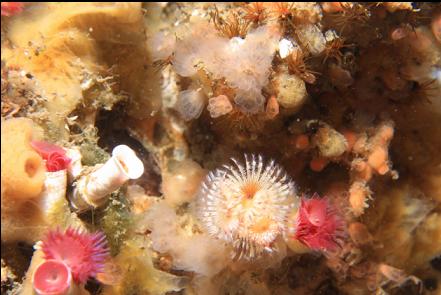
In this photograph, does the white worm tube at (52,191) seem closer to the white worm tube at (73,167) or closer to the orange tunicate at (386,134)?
the white worm tube at (73,167)

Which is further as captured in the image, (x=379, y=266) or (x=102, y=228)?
(x=379, y=266)

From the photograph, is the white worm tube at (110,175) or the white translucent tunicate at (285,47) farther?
the white translucent tunicate at (285,47)

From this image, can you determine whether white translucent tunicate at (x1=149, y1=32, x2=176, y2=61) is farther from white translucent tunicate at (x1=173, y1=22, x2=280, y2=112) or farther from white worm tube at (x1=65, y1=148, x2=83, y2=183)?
white worm tube at (x1=65, y1=148, x2=83, y2=183)

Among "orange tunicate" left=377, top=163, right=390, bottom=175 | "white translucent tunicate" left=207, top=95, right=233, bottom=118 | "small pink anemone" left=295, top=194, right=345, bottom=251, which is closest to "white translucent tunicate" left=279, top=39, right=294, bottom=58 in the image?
"white translucent tunicate" left=207, top=95, right=233, bottom=118

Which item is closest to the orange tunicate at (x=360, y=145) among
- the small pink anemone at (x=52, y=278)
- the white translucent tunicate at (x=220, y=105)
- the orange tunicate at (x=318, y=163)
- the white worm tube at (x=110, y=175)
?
the orange tunicate at (x=318, y=163)

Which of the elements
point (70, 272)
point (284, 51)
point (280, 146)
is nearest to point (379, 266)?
point (280, 146)

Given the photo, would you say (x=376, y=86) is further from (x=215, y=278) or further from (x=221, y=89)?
(x=215, y=278)
